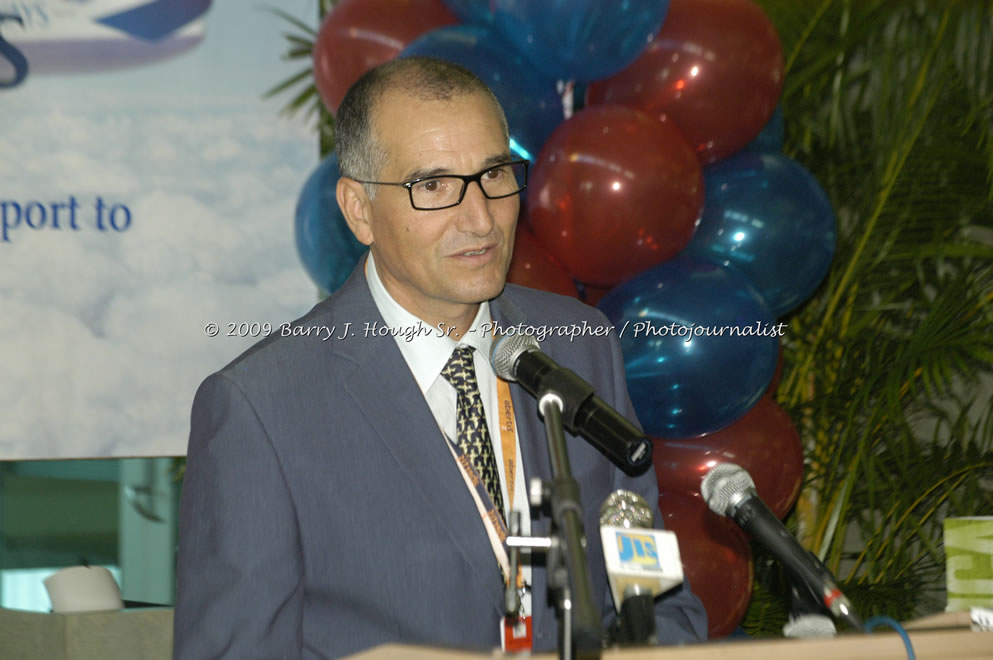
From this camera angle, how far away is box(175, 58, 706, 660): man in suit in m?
1.89

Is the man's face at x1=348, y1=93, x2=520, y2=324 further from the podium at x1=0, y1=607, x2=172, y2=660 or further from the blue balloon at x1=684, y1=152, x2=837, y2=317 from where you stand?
the podium at x1=0, y1=607, x2=172, y2=660

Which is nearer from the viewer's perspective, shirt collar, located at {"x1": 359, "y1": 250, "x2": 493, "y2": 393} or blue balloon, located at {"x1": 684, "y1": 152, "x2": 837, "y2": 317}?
shirt collar, located at {"x1": 359, "y1": 250, "x2": 493, "y2": 393}

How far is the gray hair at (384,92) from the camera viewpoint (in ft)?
7.07

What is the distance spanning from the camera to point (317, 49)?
11.6ft

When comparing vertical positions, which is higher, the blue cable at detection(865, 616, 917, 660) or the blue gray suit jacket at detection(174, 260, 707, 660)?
the blue gray suit jacket at detection(174, 260, 707, 660)

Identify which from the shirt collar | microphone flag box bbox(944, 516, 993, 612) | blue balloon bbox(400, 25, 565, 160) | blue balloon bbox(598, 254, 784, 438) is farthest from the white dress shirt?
blue balloon bbox(400, 25, 565, 160)

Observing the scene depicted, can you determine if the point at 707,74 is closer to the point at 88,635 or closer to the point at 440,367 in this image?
the point at 440,367

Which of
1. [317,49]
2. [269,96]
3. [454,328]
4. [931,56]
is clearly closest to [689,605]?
[454,328]

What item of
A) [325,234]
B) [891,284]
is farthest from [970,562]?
[891,284]

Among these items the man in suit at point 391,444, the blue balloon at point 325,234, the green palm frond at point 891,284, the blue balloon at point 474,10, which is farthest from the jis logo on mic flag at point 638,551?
the green palm frond at point 891,284

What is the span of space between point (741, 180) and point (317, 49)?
4.84ft

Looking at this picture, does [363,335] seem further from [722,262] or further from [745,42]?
[745,42]

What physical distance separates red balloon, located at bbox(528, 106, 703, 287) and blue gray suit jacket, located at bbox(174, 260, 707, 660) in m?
1.14

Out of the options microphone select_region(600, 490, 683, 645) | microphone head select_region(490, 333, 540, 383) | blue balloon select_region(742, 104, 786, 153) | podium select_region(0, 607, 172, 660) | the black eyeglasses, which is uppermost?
blue balloon select_region(742, 104, 786, 153)
